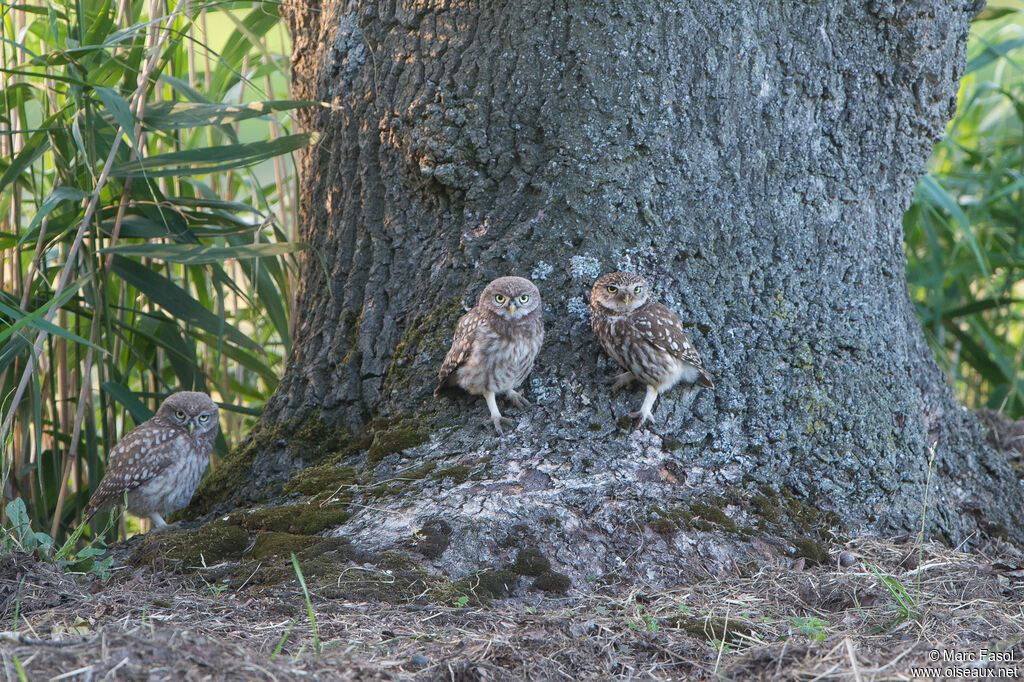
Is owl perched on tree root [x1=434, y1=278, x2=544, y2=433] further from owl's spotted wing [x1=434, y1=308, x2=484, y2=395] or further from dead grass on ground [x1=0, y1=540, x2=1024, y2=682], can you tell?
dead grass on ground [x1=0, y1=540, x2=1024, y2=682]

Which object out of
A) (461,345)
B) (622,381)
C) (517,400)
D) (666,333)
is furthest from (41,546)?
(666,333)

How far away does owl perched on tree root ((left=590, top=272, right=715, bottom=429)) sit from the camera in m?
2.81

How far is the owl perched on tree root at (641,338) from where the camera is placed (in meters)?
2.81

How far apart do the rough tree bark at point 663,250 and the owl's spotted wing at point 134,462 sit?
0.29 m

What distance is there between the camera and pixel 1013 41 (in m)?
4.50

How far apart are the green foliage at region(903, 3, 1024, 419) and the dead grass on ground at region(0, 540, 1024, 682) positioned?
2.36 meters

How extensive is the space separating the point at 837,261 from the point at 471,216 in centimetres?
124

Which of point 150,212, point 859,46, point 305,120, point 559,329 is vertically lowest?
point 559,329

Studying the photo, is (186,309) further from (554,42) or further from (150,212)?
(554,42)

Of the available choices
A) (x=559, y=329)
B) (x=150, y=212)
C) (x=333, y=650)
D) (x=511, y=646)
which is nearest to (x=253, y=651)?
(x=333, y=650)

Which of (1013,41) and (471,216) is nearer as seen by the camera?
(471,216)

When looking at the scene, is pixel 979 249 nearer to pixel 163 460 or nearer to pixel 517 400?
pixel 517 400

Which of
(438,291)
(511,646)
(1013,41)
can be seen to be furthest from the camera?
(1013,41)

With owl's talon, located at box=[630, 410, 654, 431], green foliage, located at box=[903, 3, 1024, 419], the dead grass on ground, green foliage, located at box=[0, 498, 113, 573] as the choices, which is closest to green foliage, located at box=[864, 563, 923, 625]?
the dead grass on ground
